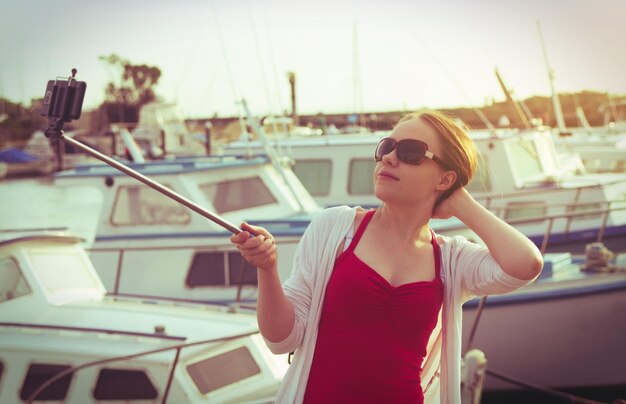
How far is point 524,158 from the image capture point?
13625 millimetres

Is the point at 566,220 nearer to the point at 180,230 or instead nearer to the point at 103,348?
the point at 180,230

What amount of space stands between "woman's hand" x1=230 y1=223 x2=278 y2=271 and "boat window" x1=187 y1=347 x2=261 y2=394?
353cm

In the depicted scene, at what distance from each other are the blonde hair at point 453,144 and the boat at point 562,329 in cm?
640

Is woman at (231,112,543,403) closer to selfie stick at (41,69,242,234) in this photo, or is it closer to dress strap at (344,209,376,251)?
dress strap at (344,209,376,251)

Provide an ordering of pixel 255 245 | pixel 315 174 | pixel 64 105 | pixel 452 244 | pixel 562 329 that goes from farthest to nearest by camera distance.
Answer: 1. pixel 315 174
2. pixel 562 329
3. pixel 452 244
4. pixel 64 105
5. pixel 255 245

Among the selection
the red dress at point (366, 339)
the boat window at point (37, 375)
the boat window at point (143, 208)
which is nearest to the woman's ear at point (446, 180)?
the red dress at point (366, 339)

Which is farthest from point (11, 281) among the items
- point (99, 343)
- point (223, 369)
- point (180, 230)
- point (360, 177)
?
point (360, 177)

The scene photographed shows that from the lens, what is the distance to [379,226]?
2266 mm

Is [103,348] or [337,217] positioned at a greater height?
[337,217]

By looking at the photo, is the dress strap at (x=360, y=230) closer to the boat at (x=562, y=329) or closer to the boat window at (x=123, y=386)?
the boat window at (x=123, y=386)

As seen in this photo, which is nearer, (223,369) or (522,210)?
(223,369)

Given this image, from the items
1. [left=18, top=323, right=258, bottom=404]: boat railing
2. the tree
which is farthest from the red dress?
the tree

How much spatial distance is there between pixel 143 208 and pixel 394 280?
7610 millimetres

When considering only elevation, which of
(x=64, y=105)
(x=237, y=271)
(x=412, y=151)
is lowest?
(x=237, y=271)
